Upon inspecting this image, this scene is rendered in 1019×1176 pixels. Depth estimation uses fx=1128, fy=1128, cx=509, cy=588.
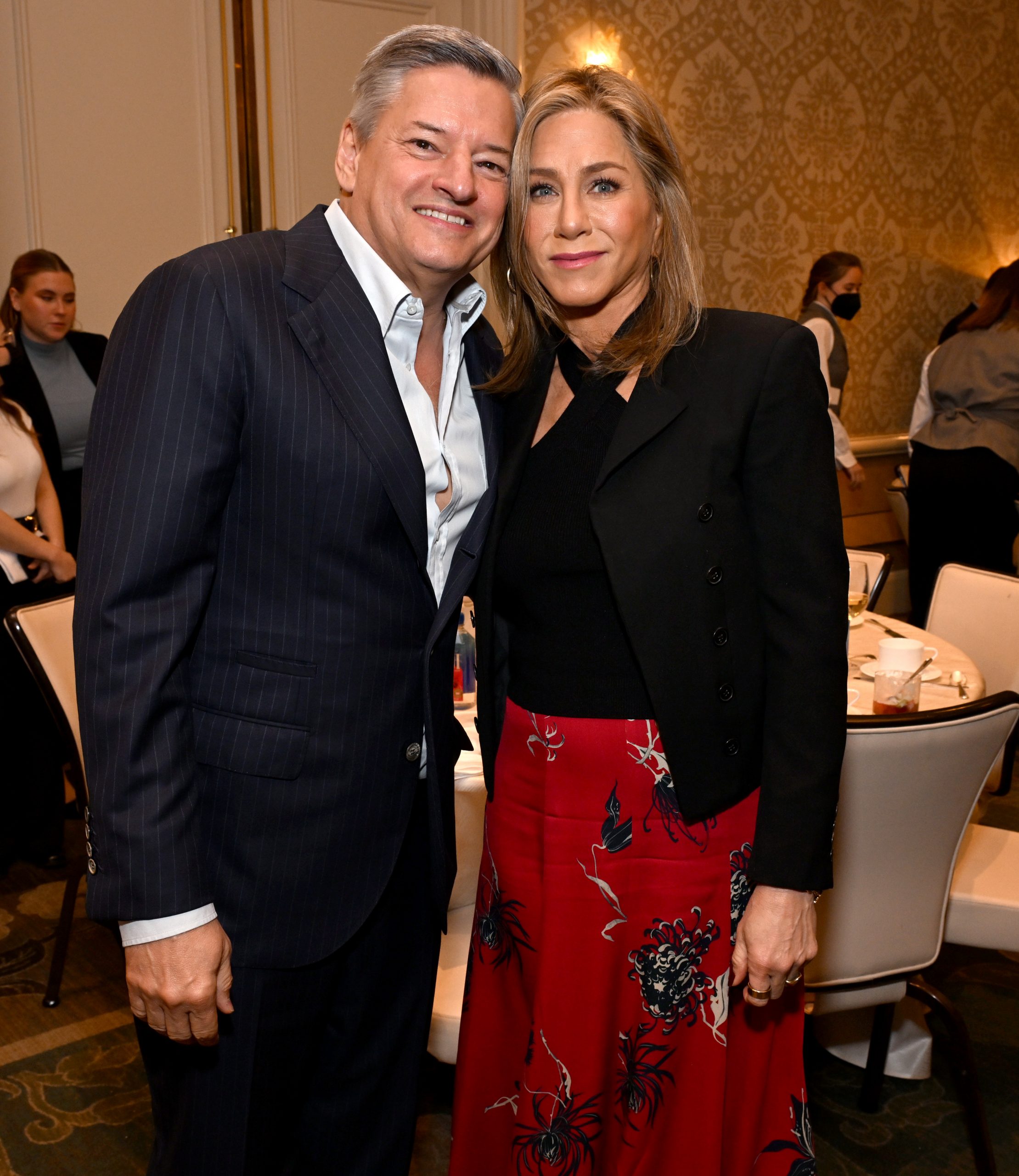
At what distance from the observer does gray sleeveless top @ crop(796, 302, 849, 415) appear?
536 cm

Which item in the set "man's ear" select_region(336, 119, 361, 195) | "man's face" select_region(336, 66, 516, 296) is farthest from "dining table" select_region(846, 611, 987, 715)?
"man's ear" select_region(336, 119, 361, 195)

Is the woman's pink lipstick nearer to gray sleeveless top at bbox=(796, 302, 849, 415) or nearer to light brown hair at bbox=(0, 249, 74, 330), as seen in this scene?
light brown hair at bbox=(0, 249, 74, 330)

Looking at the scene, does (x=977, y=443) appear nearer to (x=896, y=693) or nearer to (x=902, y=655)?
(x=902, y=655)

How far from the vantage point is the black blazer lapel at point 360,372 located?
1288 mm

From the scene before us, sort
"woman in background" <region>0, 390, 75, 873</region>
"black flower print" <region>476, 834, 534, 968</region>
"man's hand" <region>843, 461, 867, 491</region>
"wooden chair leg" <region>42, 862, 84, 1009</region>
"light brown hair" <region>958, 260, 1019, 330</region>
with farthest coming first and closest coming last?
"man's hand" <region>843, 461, 867, 491</region> < "light brown hair" <region>958, 260, 1019, 330</region> < "woman in background" <region>0, 390, 75, 873</region> < "wooden chair leg" <region>42, 862, 84, 1009</region> < "black flower print" <region>476, 834, 534, 968</region>

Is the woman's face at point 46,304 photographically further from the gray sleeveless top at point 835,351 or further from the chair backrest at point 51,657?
the gray sleeveless top at point 835,351

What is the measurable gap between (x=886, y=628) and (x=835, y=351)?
2776mm

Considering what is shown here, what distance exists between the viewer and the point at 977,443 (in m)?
5.15

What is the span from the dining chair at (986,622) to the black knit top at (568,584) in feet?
5.67

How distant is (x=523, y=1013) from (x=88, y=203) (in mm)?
3570

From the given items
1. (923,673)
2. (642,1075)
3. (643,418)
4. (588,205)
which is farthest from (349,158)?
(923,673)

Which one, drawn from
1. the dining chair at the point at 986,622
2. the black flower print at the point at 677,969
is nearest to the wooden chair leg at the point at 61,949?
the black flower print at the point at 677,969

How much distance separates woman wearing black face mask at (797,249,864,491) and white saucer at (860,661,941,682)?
295 cm

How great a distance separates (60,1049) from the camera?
2525 mm
